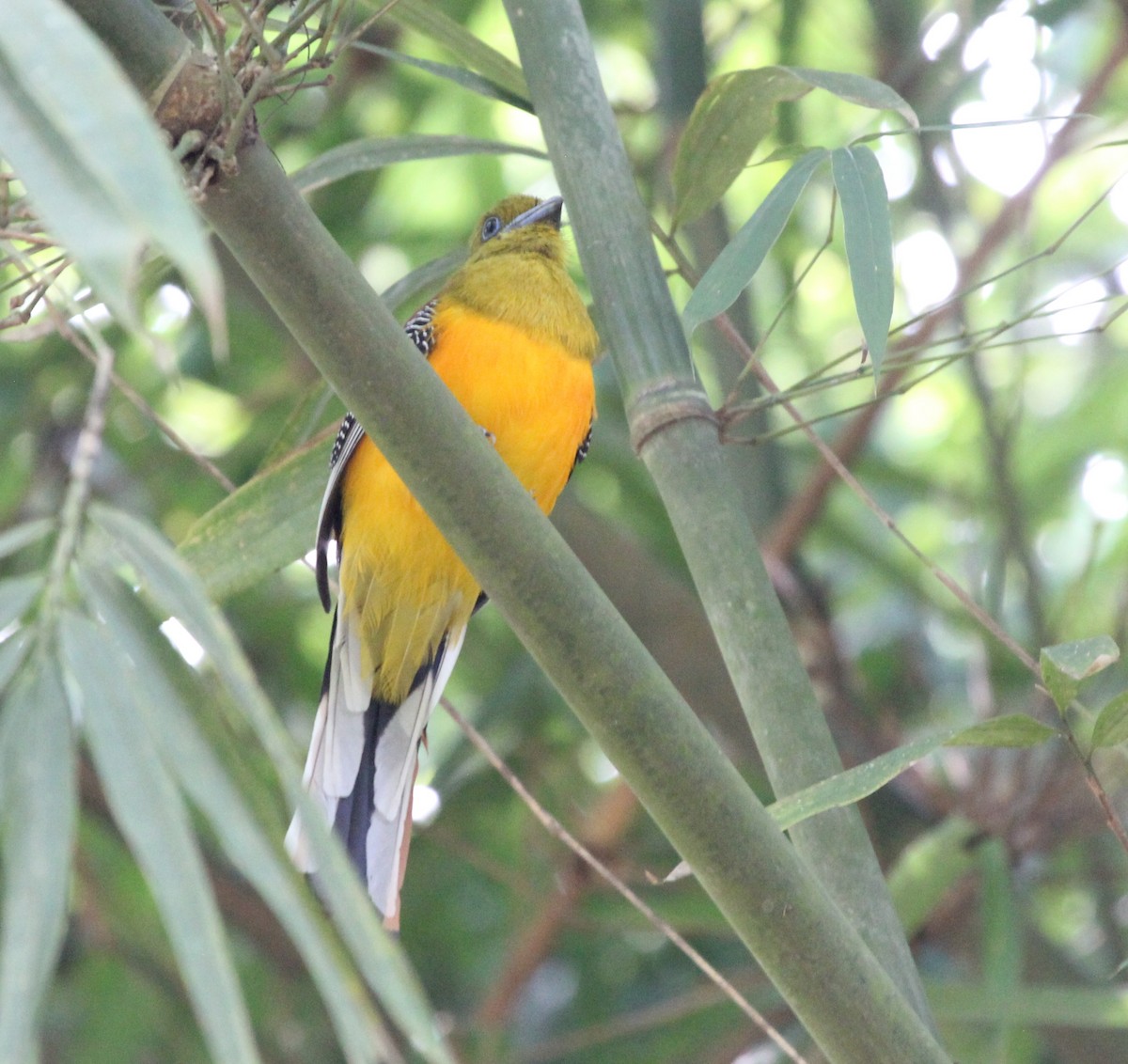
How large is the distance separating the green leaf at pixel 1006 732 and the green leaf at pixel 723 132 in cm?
100

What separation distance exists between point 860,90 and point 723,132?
1.12 ft

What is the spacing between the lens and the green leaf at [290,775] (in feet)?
3.31

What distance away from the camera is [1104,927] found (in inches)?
165

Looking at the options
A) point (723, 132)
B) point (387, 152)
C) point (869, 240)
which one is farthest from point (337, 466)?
point (869, 240)

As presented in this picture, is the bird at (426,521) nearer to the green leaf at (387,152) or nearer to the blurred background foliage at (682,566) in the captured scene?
the blurred background foliage at (682,566)

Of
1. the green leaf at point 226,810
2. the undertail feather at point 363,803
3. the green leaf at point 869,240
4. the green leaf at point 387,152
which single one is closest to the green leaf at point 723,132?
the green leaf at point 387,152

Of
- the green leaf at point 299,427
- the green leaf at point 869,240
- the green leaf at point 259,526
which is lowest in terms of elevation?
the green leaf at point 869,240

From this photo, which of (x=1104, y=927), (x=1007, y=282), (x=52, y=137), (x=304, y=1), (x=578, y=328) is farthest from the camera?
(x=1007, y=282)

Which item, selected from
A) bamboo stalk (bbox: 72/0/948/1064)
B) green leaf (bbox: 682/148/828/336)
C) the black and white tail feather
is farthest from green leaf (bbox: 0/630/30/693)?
the black and white tail feather

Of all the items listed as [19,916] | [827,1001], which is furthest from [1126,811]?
[19,916]

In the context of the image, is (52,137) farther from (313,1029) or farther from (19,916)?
(313,1029)

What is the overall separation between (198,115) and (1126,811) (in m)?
3.21

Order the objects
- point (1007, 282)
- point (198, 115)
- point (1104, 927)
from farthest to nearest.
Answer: point (1007, 282) < point (1104, 927) < point (198, 115)

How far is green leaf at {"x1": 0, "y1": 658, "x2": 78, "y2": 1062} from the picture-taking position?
3.41ft
